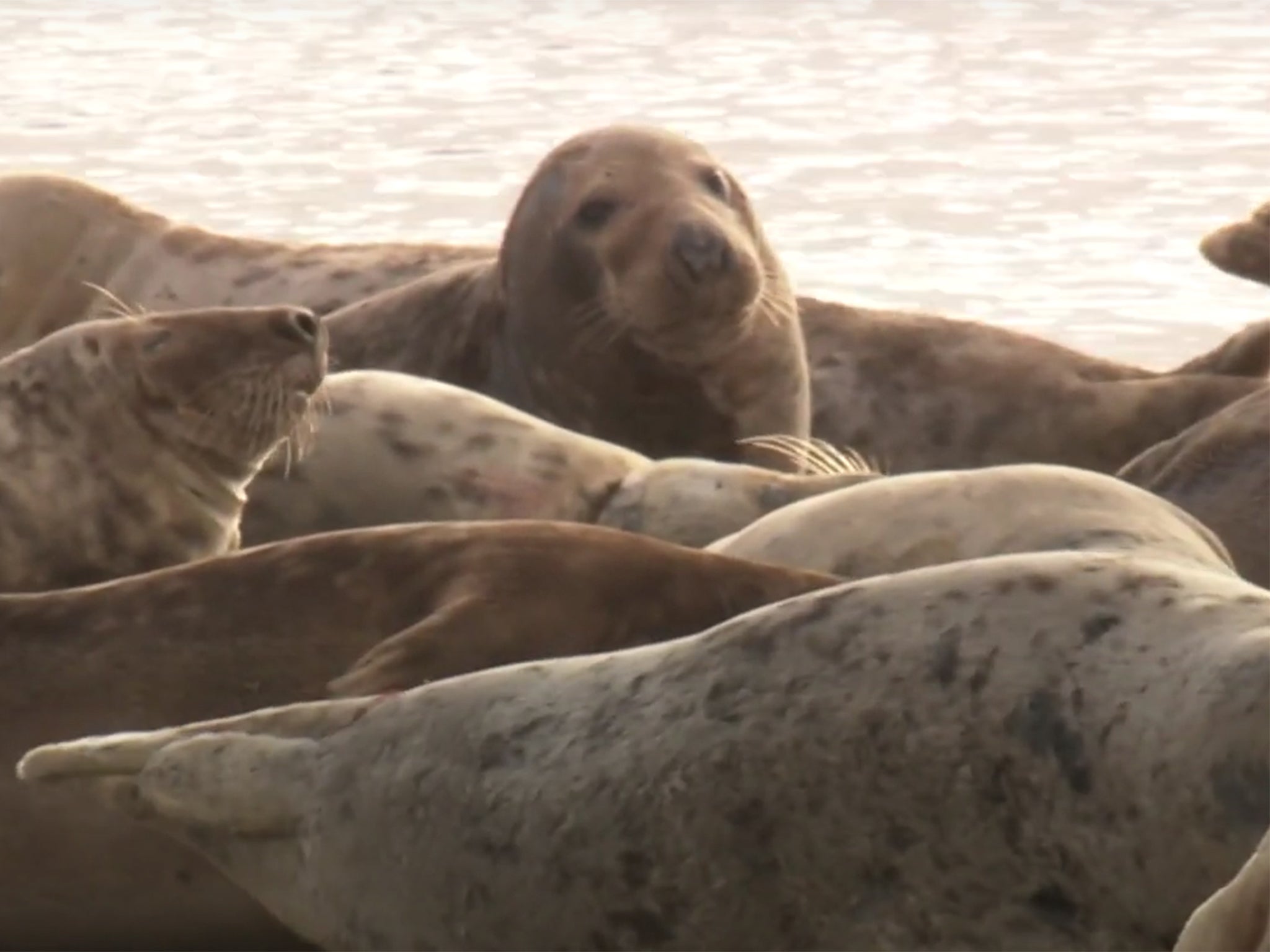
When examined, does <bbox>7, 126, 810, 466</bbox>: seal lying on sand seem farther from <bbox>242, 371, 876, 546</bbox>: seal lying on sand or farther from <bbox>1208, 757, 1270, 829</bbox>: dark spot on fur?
<bbox>1208, 757, 1270, 829</bbox>: dark spot on fur

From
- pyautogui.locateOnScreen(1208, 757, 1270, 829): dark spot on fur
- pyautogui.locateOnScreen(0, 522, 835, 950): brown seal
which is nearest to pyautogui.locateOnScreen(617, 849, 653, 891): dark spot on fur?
pyautogui.locateOnScreen(1208, 757, 1270, 829): dark spot on fur

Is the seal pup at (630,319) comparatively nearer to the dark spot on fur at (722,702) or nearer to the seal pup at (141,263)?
the seal pup at (141,263)

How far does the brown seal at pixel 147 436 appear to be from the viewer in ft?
16.1

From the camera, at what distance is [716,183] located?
642cm

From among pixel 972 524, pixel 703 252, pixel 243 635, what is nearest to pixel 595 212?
pixel 703 252

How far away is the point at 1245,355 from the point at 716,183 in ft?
3.32

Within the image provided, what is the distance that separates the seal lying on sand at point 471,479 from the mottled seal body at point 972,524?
19.4 inches

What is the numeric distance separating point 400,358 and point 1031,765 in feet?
12.4

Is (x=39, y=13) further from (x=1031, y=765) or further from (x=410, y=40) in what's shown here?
(x=1031, y=765)

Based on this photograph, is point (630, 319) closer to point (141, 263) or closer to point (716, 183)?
point (716, 183)

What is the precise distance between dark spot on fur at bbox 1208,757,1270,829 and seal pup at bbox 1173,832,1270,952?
0.65 meters

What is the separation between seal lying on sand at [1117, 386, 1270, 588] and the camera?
15.4ft

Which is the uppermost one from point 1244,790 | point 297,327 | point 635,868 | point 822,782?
point 1244,790

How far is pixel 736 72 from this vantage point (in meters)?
16.4
